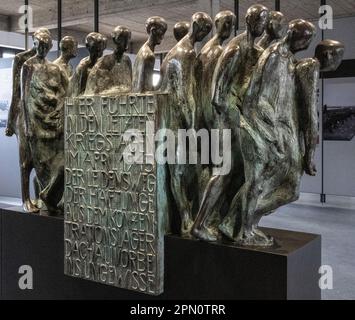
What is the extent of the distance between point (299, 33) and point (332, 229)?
4.14 meters

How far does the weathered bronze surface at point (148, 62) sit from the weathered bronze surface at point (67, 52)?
742mm

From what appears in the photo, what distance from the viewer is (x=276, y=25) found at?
2426mm

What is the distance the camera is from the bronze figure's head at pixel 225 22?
2.50 metres

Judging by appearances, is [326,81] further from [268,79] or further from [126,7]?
[268,79]

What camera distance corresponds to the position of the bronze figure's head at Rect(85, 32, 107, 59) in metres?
3.00

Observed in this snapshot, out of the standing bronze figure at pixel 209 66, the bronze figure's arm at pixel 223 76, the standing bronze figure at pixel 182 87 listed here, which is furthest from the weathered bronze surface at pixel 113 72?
the bronze figure's arm at pixel 223 76

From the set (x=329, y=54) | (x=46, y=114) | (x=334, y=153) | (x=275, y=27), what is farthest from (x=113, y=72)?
(x=334, y=153)

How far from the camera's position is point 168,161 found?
2.58m

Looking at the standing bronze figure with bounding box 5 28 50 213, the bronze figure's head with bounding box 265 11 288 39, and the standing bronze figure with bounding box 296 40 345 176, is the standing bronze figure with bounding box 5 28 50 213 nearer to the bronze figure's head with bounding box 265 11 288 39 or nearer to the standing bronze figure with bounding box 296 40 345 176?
the bronze figure's head with bounding box 265 11 288 39

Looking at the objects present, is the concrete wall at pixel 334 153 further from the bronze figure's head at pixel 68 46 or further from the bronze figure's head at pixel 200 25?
the bronze figure's head at pixel 200 25

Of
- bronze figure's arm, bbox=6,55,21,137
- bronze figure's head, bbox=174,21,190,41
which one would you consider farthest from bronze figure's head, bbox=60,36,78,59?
bronze figure's head, bbox=174,21,190,41

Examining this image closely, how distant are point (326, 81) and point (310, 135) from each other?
5.75 m

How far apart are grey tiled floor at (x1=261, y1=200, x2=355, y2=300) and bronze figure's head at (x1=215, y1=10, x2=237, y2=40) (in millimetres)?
2264

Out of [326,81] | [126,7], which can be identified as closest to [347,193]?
[326,81]
